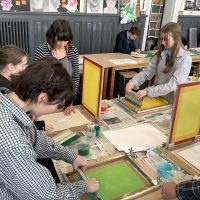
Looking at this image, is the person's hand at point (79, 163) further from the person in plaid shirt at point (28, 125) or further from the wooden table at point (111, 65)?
the wooden table at point (111, 65)

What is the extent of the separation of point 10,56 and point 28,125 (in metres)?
0.98

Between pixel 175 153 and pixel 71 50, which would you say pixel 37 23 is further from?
pixel 175 153

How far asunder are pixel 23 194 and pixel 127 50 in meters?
3.48

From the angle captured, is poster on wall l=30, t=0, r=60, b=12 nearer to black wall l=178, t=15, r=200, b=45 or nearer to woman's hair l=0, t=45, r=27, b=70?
woman's hair l=0, t=45, r=27, b=70

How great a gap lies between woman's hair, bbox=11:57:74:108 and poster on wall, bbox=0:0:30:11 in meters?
3.16

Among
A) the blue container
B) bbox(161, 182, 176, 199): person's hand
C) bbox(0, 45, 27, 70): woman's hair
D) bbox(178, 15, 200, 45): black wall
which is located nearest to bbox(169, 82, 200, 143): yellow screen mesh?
the blue container

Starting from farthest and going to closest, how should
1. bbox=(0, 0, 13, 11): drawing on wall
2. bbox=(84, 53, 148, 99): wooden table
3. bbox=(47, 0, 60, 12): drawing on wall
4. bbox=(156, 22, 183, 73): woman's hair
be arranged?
bbox=(47, 0, 60, 12): drawing on wall, bbox=(0, 0, 13, 11): drawing on wall, bbox=(84, 53, 148, 99): wooden table, bbox=(156, 22, 183, 73): woman's hair

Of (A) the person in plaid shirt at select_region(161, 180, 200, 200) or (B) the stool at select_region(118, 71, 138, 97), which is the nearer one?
(A) the person in plaid shirt at select_region(161, 180, 200, 200)

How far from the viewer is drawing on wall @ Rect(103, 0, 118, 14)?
4.45 metres

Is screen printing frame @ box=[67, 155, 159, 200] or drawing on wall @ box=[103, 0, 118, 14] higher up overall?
drawing on wall @ box=[103, 0, 118, 14]

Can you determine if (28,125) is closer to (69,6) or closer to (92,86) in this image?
(92,86)

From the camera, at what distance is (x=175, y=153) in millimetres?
1484

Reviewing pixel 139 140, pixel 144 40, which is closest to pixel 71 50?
pixel 139 140

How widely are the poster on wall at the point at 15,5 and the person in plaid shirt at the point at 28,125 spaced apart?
3.15m
